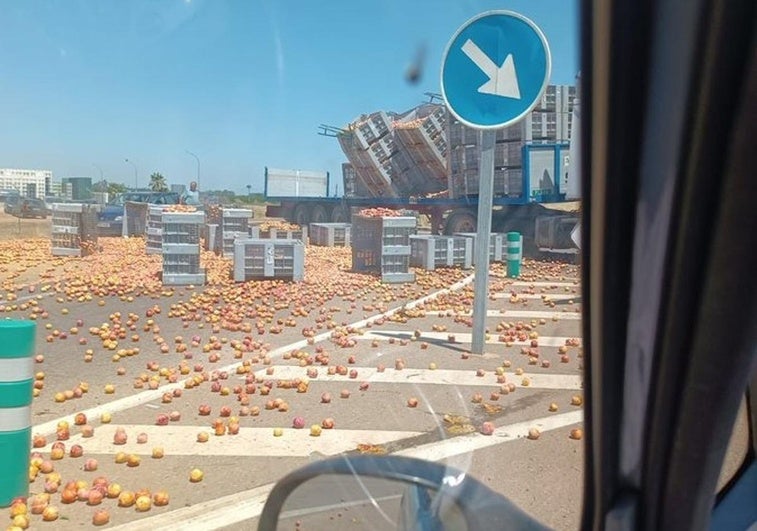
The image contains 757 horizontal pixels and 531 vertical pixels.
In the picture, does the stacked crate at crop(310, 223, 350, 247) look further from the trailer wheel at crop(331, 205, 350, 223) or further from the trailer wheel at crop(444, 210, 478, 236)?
the trailer wheel at crop(331, 205, 350, 223)

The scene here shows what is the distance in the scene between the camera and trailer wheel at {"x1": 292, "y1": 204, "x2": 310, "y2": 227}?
29078mm

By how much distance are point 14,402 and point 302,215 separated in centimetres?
2567

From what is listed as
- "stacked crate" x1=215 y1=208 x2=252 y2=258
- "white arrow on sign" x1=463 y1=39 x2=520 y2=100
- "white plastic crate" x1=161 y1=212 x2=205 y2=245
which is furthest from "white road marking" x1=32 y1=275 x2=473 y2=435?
"stacked crate" x1=215 y1=208 x2=252 y2=258

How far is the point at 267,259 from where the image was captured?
1268 cm

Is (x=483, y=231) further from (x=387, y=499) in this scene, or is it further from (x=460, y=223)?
(x=460, y=223)

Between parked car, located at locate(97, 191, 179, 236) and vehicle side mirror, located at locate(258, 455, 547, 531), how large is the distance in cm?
2540

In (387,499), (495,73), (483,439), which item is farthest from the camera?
(495,73)

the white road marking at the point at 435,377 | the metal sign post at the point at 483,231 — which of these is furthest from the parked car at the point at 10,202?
the metal sign post at the point at 483,231

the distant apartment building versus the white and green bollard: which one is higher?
the distant apartment building

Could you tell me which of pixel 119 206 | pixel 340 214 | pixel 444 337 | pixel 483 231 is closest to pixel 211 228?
pixel 340 214

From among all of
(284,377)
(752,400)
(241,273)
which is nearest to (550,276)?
(241,273)

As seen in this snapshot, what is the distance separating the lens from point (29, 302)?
1069 cm

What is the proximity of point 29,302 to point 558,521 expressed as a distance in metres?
9.40

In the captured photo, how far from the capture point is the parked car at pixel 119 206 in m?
26.3
